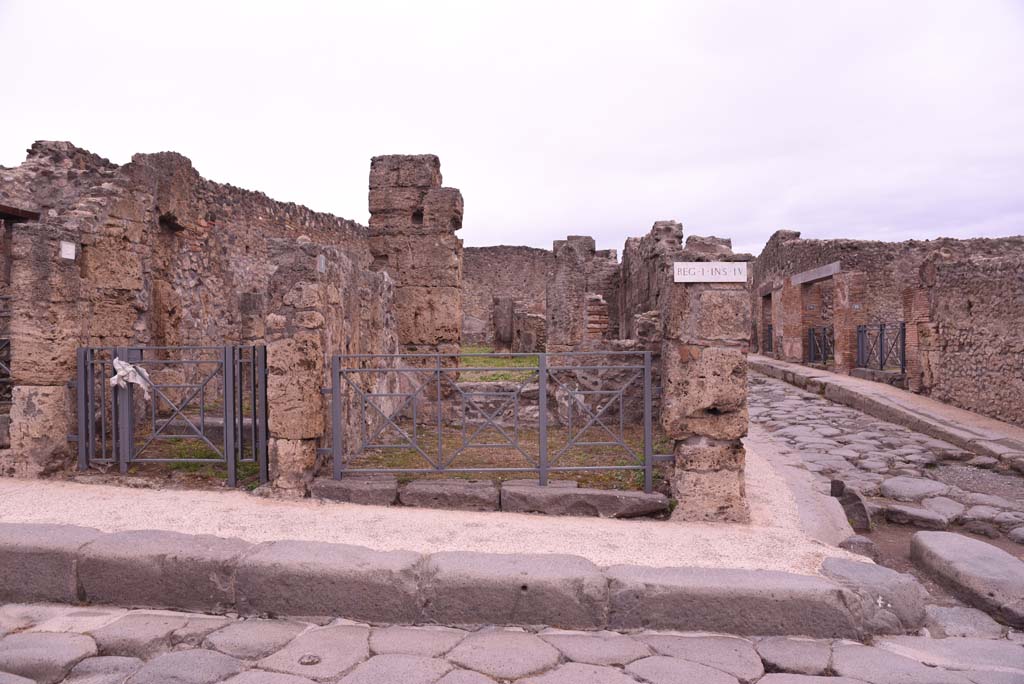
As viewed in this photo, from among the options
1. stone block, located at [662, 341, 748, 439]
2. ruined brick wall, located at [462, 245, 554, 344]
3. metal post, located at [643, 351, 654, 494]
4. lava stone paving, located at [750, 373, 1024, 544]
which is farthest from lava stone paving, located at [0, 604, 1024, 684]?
ruined brick wall, located at [462, 245, 554, 344]

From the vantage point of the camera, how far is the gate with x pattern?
5145 millimetres

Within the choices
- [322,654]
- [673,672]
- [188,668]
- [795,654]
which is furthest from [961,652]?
[188,668]

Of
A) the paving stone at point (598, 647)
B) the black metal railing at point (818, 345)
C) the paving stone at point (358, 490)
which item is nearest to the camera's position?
the paving stone at point (598, 647)

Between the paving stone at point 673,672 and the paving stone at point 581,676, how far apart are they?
0.09 m

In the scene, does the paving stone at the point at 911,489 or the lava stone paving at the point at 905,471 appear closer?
the lava stone paving at the point at 905,471

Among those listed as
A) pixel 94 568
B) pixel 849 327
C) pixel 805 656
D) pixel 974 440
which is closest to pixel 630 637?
pixel 805 656

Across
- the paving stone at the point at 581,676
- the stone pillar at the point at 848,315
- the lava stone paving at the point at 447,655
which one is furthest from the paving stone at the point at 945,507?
the stone pillar at the point at 848,315

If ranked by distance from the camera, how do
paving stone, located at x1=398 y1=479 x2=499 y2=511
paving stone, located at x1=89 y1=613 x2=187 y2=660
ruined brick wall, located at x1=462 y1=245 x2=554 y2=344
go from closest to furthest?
paving stone, located at x1=89 y1=613 x2=187 y2=660, paving stone, located at x1=398 y1=479 x2=499 y2=511, ruined brick wall, located at x1=462 y1=245 x2=554 y2=344

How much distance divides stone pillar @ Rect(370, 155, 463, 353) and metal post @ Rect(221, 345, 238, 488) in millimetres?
3206

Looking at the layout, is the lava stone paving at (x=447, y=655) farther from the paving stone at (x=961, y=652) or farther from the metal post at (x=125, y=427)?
the metal post at (x=125, y=427)

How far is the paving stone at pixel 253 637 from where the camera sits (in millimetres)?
3310

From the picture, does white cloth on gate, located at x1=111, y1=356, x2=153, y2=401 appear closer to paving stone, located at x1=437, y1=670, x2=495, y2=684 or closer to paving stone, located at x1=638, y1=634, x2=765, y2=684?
paving stone, located at x1=437, y1=670, x2=495, y2=684

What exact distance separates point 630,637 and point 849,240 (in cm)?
1849

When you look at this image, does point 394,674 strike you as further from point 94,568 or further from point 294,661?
point 94,568
